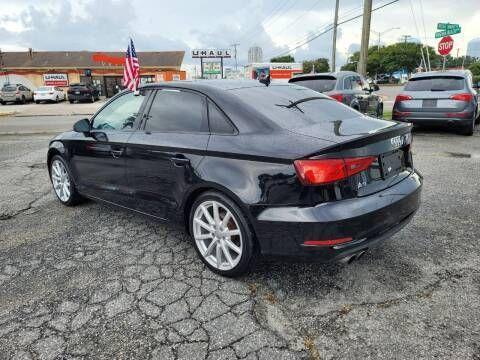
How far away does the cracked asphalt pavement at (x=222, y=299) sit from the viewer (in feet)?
7.68

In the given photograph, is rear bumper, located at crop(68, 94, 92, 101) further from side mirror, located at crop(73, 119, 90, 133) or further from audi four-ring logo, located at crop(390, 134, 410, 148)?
audi four-ring logo, located at crop(390, 134, 410, 148)

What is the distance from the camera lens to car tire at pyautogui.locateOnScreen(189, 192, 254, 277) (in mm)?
2852

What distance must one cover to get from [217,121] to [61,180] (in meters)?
2.82

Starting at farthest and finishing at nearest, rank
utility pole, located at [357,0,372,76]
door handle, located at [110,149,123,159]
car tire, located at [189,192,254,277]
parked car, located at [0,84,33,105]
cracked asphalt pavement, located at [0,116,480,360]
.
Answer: parked car, located at [0,84,33,105] < utility pole, located at [357,0,372,76] < door handle, located at [110,149,123,159] < car tire, located at [189,192,254,277] < cracked asphalt pavement, located at [0,116,480,360]

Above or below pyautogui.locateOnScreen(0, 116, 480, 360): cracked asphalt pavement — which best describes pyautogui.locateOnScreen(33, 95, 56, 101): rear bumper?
above

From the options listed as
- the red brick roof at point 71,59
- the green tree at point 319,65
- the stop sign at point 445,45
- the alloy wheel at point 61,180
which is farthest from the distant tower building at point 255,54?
the alloy wheel at point 61,180

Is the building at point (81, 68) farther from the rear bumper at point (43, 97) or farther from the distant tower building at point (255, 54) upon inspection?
the distant tower building at point (255, 54)

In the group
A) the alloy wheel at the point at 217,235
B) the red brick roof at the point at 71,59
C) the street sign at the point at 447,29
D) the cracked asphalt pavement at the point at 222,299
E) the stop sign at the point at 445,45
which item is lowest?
the cracked asphalt pavement at the point at 222,299

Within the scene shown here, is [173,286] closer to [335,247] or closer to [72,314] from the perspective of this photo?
[72,314]

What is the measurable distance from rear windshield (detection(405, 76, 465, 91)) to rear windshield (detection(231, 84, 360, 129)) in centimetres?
670

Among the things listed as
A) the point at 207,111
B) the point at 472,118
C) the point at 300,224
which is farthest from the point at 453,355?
the point at 472,118

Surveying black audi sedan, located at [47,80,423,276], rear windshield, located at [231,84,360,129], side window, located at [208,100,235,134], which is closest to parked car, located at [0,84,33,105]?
black audi sedan, located at [47,80,423,276]

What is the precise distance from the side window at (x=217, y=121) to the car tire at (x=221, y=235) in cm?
49

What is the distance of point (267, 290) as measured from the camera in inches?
115
